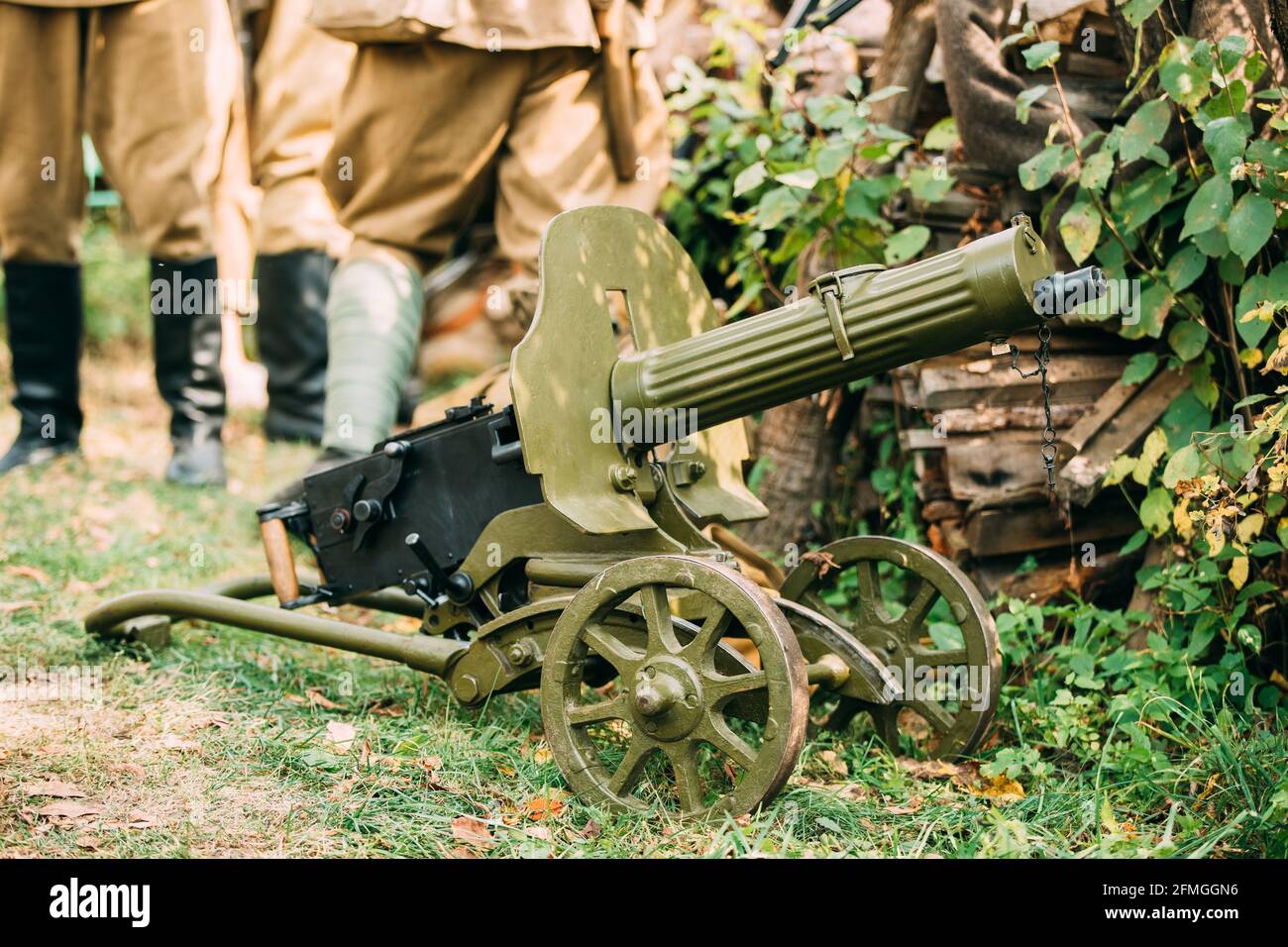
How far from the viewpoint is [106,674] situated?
3.80 metres

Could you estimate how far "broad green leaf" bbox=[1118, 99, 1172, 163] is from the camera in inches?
138

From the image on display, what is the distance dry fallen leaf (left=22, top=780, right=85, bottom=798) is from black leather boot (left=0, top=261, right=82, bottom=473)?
3.04m

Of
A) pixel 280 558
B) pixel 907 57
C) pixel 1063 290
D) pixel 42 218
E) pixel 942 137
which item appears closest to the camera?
pixel 1063 290

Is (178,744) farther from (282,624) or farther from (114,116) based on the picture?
(114,116)

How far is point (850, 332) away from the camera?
2994mm

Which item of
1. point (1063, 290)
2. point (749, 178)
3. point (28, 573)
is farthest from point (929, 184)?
point (28, 573)

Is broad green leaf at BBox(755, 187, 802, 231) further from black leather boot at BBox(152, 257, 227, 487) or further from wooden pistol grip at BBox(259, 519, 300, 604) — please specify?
black leather boot at BBox(152, 257, 227, 487)

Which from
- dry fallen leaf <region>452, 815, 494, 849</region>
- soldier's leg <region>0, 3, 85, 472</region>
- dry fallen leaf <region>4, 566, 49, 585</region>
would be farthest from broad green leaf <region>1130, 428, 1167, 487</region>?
soldier's leg <region>0, 3, 85, 472</region>

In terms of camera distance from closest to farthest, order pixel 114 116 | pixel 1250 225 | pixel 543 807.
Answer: pixel 543 807, pixel 1250 225, pixel 114 116

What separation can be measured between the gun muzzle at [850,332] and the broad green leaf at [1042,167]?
84 cm

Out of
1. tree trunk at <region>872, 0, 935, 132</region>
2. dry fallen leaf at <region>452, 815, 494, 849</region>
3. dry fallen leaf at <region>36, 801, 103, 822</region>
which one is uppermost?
tree trunk at <region>872, 0, 935, 132</region>

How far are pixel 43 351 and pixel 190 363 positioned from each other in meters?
0.61

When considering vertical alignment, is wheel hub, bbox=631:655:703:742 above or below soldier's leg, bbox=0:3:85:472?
below

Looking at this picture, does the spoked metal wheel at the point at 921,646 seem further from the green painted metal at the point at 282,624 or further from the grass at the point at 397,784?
the green painted metal at the point at 282,624
